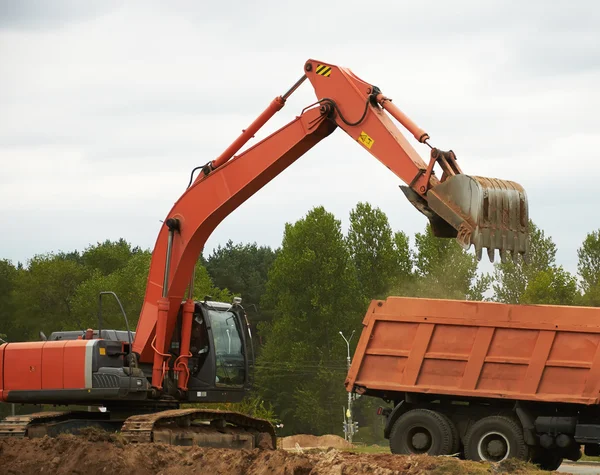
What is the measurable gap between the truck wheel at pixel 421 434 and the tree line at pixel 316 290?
4528cm

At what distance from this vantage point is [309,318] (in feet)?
228

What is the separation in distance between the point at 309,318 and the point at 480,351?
53.0 m

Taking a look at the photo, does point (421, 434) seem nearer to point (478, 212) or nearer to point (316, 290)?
point (478, 212)

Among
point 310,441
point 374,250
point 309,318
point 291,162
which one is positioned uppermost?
point 374,250

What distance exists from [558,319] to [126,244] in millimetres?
74860

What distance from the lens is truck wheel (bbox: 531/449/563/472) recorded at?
16641 mm

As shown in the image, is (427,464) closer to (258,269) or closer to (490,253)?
(490,253)

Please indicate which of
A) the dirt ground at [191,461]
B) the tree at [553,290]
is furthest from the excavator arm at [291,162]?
the tree at [553,290]

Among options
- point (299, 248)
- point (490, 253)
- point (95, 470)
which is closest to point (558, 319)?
point (490, 253)

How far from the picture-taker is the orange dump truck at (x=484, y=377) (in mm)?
16219

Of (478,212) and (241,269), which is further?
(241,269)

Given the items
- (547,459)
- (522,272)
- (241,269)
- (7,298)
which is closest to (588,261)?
(522,272)

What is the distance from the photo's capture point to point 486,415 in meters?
16.8

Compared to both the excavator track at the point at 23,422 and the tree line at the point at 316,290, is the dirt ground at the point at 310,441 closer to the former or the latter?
the excavator track at the point at 23,422
